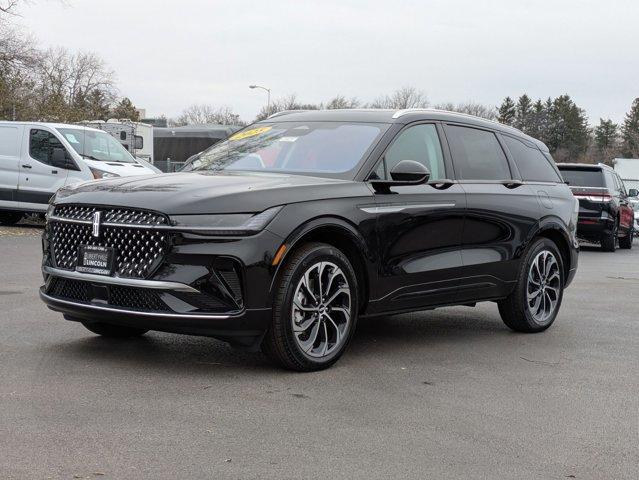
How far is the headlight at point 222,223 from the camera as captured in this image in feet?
17.3

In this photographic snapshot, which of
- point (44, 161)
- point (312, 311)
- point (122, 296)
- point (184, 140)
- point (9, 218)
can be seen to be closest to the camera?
point (122, 296)

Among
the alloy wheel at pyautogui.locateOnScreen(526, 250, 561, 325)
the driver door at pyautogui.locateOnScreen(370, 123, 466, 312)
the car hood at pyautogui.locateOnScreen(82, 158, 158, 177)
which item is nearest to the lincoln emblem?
the driver door at pyautogui.locateOnScreen(370, 123, 466, 312)

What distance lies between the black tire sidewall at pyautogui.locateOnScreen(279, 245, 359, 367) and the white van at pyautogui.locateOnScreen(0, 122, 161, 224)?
40.5 feet

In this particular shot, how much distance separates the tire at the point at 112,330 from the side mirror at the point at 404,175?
6.26 feet

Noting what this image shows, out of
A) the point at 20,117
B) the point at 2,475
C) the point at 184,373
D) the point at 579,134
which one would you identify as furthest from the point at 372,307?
the point at 579,134

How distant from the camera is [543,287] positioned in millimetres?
7871

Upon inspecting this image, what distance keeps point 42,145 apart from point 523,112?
127204 mm

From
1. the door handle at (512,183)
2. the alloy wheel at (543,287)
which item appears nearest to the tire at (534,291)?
the alloy wheel at (543,287)

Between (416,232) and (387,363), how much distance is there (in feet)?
3.02

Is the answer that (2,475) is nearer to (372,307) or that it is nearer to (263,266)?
(263,266)

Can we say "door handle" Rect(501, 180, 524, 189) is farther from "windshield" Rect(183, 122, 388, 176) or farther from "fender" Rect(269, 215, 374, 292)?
"fender" Rect(269, 215, 374, 292)

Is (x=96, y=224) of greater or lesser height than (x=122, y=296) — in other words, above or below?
above

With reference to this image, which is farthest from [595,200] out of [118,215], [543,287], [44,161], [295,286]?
[118,215]

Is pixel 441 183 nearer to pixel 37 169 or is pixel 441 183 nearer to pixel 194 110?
pixel 37 169
